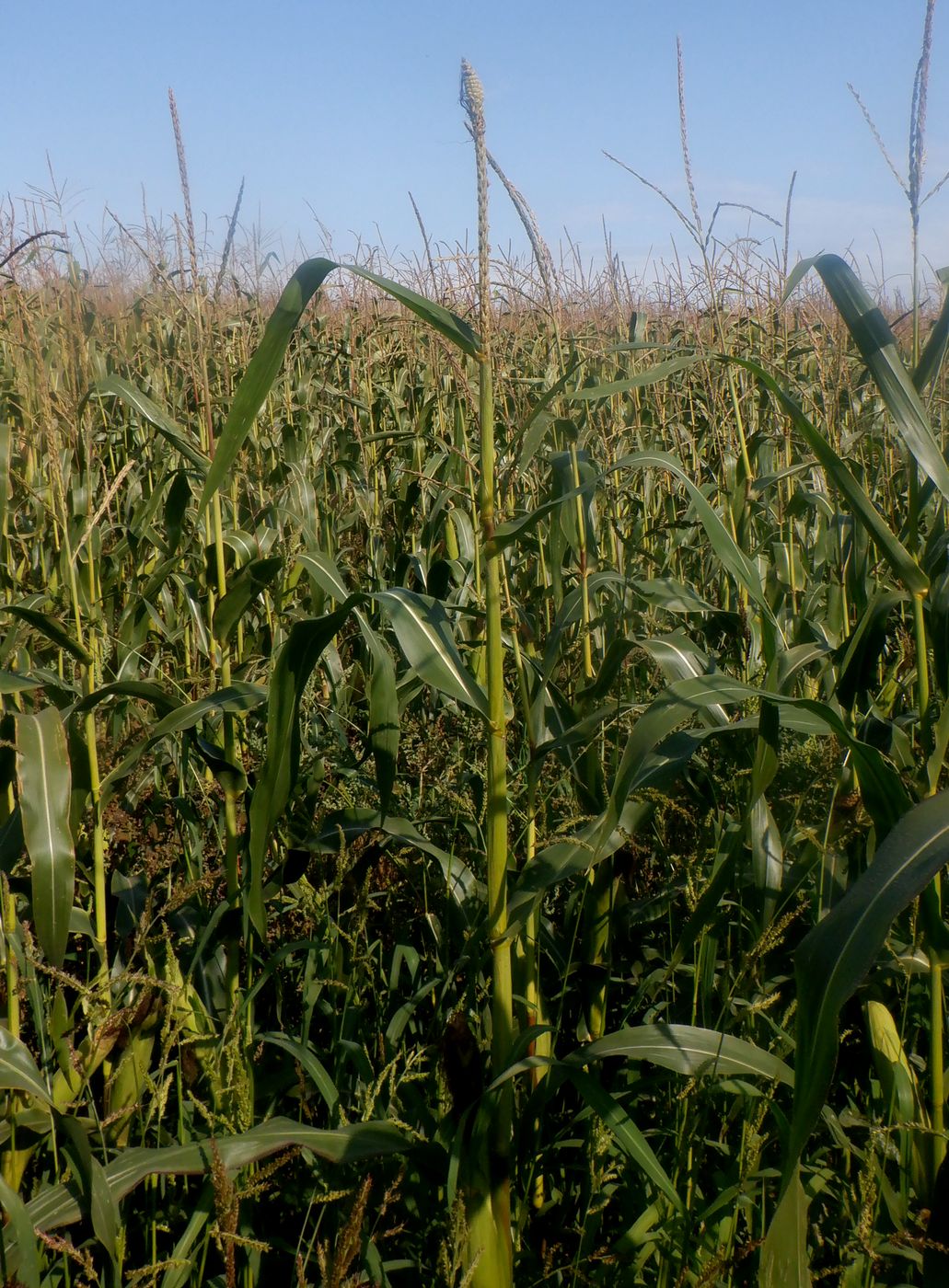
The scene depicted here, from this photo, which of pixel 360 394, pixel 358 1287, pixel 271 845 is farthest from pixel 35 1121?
pixel 360 394

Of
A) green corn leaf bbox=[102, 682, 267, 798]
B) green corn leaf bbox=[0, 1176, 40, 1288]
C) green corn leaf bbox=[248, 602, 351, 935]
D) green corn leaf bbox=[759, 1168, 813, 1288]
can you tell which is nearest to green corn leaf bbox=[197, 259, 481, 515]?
green corn leaf bbox=[248, 602, 351, 935]

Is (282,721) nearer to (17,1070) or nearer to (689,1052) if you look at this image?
(17,1070)

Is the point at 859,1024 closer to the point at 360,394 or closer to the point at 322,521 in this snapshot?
the point at 322,521

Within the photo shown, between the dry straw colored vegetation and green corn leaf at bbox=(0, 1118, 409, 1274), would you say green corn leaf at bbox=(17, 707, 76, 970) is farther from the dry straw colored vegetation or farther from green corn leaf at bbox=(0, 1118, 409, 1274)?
green corn leaf at bbox=(0, 1118, 409, 1274)

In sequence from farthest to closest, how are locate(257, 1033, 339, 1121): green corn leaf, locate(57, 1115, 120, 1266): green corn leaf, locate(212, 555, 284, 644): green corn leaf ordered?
1. locate(212, 555, 284, 644): green corn leaf
2. locate(257, 1033, 339, 1121): green corn leaf
3. locate(57, 1115, 120, 1266): green corn leaf

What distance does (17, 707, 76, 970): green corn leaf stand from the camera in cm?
159

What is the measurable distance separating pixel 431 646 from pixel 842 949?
2.62 ft

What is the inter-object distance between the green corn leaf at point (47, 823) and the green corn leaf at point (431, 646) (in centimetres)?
61

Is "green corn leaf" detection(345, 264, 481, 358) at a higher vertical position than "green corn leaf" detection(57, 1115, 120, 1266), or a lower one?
higher

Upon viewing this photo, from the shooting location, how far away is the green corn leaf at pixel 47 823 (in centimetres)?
159

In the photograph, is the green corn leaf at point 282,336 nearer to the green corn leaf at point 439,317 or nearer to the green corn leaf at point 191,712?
the green corn leaf at point 439,317

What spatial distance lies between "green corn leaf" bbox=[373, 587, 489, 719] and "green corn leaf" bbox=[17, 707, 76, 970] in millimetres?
609

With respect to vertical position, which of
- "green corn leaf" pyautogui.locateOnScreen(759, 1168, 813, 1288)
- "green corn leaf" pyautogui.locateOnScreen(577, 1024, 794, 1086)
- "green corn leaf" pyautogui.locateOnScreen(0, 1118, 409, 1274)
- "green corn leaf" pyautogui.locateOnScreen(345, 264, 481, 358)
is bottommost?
"green corn leaf" pyautogui.locateOnScreen(759, 1168, 813, 1288)

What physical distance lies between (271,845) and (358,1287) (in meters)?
1.24
